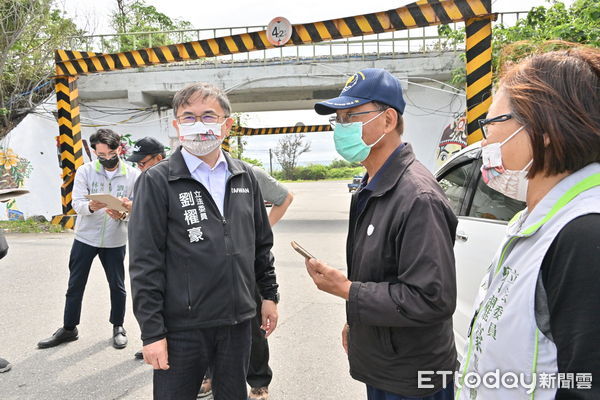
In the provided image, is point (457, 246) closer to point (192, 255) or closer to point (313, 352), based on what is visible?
point (313, 352)

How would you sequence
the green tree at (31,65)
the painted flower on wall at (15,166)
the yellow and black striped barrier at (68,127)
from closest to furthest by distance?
the yellow and black striped barrier at (68,127)
the painted flower on wall at (15,166)
the green tree at (31,65)

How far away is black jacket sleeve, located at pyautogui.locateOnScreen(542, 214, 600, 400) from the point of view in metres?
0.82

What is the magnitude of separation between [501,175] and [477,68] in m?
5.32

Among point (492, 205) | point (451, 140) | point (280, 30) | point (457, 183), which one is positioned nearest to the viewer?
point (492, 205)

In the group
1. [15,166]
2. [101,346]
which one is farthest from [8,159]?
[101,346]

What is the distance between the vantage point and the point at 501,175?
123 centimetres

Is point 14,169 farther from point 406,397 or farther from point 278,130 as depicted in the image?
point 406,397

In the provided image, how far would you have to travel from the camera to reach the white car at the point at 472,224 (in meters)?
2.49

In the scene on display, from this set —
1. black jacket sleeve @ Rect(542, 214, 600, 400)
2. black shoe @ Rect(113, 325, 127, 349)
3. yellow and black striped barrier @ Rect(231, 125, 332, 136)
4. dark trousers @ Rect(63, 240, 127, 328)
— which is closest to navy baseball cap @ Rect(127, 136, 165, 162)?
dark trousers @ Rect(63, 240, 127, 328)

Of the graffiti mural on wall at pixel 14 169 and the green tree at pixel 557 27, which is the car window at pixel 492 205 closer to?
the green tree at pixel 557 27

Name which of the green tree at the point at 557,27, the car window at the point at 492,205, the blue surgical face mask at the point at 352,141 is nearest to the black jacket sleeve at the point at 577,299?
the blue surgical face mask at the point at 352,141

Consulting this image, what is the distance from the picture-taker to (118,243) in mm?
3918

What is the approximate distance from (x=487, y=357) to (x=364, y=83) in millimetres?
1152

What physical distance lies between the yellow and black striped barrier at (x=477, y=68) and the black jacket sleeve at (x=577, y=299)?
532 cm
